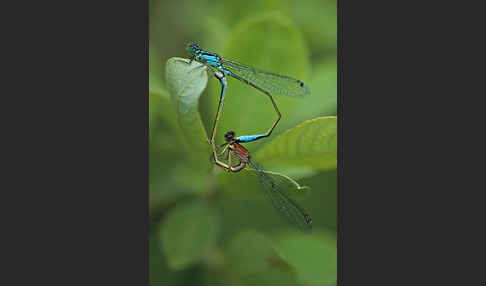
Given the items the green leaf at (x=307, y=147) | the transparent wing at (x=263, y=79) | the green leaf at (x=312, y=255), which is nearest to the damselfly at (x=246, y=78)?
the transparent wing at (x=263, y=79)

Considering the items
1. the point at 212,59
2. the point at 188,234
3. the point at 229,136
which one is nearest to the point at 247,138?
the point at 229,136

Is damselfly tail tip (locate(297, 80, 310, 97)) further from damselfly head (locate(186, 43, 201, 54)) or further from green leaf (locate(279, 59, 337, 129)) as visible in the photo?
damselfly head (locate(186, 43, 201, 54))

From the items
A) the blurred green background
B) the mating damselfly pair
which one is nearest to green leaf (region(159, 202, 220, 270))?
the blurred green background

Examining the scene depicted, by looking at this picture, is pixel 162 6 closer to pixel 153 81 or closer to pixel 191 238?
pixel 153 81

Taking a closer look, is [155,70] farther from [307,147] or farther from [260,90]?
[307,147]

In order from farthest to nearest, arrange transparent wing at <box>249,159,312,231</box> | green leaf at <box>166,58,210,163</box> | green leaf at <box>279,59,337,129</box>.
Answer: green leaf at <box>279,59,337,129</box>
transparent wing at <box>249,159,312,231</box>
green leaf at <box>166,58,210,163</box>

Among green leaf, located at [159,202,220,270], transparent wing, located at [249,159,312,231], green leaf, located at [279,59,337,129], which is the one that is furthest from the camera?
green leaf, located at [279,59,337,129]

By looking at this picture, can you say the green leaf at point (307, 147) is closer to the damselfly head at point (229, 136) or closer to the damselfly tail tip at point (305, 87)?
the damselfly head at point (229, 136)
